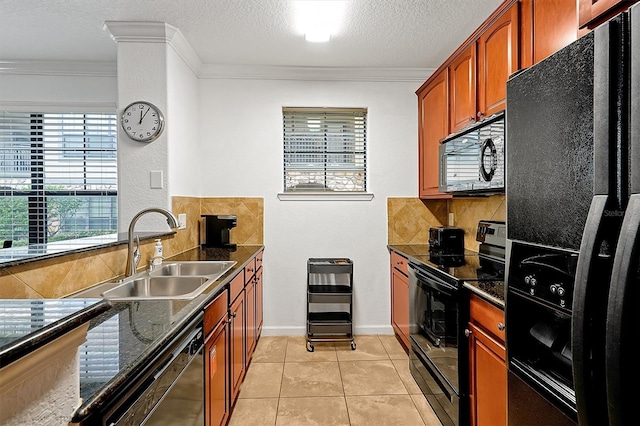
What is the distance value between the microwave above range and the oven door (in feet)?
2.00

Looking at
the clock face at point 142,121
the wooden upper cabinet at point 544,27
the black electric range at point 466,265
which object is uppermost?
the wooden upper cabinet at point 544,27

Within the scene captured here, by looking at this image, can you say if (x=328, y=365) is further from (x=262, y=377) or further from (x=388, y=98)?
(x=388, y=98)

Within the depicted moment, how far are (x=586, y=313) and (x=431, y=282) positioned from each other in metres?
1.42

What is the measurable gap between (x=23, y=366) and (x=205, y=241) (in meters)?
3.08

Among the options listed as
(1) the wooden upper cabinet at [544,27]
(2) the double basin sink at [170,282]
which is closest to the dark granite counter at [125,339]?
(2) the double basin sink at [170,282]

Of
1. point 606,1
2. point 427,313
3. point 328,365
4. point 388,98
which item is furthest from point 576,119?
point 388,98

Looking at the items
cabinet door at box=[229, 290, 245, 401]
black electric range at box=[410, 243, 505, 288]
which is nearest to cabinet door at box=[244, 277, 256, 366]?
cabinet door at box=[229, 290, 245, 401]

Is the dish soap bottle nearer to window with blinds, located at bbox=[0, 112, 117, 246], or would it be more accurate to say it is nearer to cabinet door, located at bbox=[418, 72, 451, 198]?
window with blinds, located at bbox=[0, 112, 117, 246]

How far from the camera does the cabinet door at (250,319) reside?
8.56ft

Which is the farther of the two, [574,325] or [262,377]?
[262,377]

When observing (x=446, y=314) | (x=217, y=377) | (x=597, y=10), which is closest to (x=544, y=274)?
(x=597, y=10)

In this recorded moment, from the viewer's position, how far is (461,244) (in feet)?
10.1

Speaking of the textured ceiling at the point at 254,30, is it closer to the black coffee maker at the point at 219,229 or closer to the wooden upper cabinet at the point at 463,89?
the wooden upper cabinet at the point at 463,89

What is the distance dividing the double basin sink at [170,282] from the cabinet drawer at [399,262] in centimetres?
142
